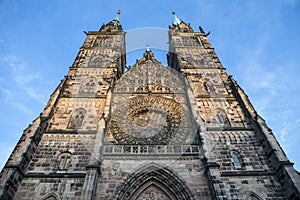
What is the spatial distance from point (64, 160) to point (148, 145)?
14.3ft

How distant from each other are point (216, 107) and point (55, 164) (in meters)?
10.3

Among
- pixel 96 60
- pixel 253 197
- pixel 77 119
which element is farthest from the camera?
pixel 96 60

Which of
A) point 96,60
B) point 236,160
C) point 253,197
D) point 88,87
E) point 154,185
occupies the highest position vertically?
point 96,60

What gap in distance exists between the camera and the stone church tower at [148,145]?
8.86 m

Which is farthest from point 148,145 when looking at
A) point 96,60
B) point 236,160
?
point 96,60

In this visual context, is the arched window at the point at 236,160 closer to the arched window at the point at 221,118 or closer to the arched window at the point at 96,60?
the arched window at the point at 221,118

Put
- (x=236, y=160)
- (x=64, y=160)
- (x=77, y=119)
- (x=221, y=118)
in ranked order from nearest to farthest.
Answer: (x=64, y=160) < (x=236, y=160) < (x=77, y=119) < (x=221, y=118)

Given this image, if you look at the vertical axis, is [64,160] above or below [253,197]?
above

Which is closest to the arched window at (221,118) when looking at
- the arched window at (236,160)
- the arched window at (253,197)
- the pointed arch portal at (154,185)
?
the arched window at (236,160)

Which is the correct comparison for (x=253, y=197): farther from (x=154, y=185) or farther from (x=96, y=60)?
(x=96, y=60)

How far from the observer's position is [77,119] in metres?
12.6

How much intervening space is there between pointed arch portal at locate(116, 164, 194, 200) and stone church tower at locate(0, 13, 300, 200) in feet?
0.15

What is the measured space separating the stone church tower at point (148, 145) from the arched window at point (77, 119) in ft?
0.19

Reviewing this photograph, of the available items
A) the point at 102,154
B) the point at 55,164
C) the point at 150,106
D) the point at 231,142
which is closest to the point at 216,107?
the point at 231,142
